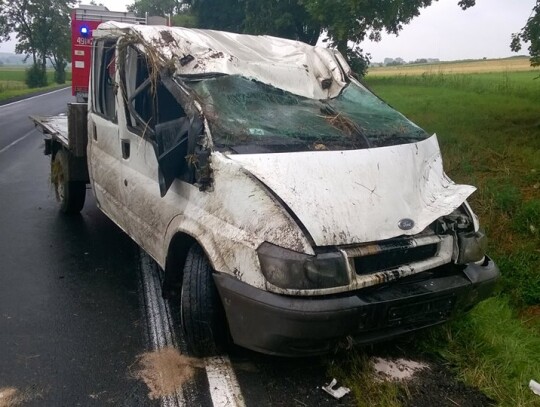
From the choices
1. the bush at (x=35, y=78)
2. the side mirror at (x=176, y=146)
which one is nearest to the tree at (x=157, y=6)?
the bush at (x=35, y=78)

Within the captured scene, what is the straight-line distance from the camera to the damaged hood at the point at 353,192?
338 cm

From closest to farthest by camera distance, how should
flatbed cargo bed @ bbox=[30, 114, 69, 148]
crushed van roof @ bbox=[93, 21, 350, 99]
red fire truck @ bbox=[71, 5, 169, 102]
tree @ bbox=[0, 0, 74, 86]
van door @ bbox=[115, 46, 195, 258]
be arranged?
van door @ bbox=[115, 46, 195, 258] → crushed van roof @ bbox=[93, 21, 350, 99] → flatbed cargo bed @ bbox=[30, 114, 69, 148] → red fire truck @ bbox=[71, 5, 169, 102] → tree @ bbox=[0, 0, 74, 86]

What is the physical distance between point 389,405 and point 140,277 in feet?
9.45

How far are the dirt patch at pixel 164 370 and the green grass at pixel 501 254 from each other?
102 centimetres

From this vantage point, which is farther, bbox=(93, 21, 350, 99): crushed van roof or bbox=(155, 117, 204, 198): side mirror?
bbox=(93, 21, 350, 99): crushed van roof

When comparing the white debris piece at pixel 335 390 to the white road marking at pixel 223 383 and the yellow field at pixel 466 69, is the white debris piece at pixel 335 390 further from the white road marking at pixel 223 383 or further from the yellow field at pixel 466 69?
the yellow field at pixel 466 69

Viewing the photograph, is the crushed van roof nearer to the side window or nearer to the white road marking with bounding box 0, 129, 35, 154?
the side window

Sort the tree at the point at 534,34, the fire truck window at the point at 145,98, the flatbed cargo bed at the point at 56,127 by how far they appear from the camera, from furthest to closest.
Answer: the tree at the point at 534,34 → the flatbed cargo bed at the point at 56,127 → the fire truck window at the point at 145,98

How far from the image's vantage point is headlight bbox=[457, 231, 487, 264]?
147 inches

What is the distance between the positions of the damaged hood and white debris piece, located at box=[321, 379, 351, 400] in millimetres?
914

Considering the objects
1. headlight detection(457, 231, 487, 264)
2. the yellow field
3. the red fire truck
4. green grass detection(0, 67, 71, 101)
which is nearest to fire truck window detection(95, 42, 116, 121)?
headlight detection(457, 231, 487, 264)

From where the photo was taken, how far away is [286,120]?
14.1ft

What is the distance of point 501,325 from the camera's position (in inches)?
183

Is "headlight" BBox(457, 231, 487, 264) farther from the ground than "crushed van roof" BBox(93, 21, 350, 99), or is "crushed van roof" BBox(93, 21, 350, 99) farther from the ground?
"crushed van roof" BBox(93, 21, 350, 99)
